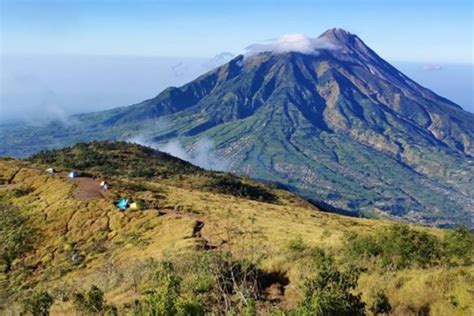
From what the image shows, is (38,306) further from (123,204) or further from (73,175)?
(73,175)

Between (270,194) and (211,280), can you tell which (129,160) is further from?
(211,280)

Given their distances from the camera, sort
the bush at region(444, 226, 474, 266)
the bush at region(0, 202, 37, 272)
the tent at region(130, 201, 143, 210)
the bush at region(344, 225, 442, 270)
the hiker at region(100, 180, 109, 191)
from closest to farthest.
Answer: the bush at region(344, 225, 442, 270) < the bush at region(444, 226, 474, 266) < the bush at region(0, 202, 37, 272) < the tent at region(130, 201, 143, 210) < the hiker at region(100, 180, 109, 191)

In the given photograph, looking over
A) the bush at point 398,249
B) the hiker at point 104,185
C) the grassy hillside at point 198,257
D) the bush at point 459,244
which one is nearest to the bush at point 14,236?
the grassy hillside at point 198,257

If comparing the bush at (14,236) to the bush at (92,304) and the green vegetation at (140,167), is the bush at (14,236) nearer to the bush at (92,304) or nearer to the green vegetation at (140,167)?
the bush at (92,304)

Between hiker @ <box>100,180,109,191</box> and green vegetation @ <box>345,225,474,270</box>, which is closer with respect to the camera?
green vegetation @ <box>345,225,474,270</box>

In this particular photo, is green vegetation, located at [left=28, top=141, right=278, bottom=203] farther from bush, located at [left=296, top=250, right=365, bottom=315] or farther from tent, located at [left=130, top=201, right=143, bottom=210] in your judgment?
bush, located at [left=296, top=250, right=365, bottom=315]

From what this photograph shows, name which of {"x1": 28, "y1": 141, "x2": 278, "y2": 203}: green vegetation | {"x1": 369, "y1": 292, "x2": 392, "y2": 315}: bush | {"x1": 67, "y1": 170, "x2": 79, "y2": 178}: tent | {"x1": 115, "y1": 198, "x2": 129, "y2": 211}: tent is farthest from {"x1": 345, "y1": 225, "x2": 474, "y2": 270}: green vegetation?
{"x1": 28, "y1": 141, "x2": 278, "y2": 203}: green vegetation

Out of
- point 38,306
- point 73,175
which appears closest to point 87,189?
point 73,175
